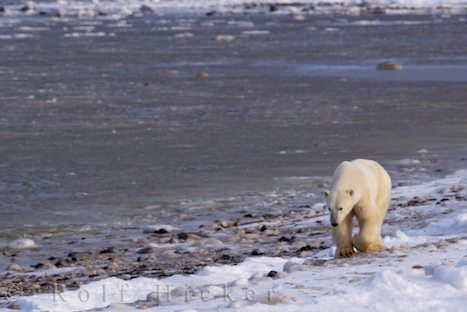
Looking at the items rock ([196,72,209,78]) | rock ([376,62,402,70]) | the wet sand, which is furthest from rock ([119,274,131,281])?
rock ([376,62,402,70])

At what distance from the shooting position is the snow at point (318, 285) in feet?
18.7

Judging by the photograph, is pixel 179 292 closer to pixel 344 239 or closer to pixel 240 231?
pixel 344 239

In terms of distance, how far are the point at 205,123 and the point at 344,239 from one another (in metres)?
9.68

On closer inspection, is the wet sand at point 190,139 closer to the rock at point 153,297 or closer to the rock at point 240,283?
the rock at point 240,283

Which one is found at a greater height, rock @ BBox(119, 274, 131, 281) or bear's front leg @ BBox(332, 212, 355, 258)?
A: bear's front leg @ BBox(332, 212, 355, 258)

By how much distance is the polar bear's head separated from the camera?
7121 mm

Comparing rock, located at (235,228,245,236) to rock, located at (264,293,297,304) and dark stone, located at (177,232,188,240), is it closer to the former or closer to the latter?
dark stone, located at (177,232,188,240)

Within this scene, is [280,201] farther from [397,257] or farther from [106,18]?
[106,18]

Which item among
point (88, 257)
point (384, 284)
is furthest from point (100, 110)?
point (384, 284)

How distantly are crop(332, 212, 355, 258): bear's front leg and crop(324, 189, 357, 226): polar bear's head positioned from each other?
0.70 feet

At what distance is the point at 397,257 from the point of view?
277 inches

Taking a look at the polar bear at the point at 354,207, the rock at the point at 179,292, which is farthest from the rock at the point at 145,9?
the rock at the point at 179,292

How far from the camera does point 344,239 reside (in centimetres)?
739

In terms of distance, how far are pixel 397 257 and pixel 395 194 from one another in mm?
4108
